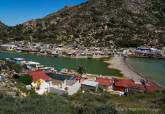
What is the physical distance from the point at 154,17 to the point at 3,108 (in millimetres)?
121873

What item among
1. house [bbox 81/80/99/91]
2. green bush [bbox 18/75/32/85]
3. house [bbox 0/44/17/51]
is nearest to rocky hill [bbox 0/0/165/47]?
house [bbox 0/44/17/51]

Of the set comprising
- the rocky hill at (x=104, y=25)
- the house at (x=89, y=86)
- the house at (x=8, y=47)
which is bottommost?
the house at (x=89, y=86)

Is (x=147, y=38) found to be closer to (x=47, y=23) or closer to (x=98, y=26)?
(x=98, y=26)

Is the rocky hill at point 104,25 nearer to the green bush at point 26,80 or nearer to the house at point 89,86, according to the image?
the house at point 89,86

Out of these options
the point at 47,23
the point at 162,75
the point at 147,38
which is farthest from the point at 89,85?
the point at 47,23

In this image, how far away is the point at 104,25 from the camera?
12231 centimetres

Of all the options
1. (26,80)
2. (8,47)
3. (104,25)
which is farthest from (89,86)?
(104,25)

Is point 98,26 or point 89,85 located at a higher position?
point 98,26

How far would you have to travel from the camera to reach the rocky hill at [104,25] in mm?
114375

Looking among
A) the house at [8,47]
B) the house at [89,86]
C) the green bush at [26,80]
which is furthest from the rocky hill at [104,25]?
the green bush at [26,80]

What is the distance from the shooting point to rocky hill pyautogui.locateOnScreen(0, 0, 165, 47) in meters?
114

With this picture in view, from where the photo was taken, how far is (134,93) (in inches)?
1558

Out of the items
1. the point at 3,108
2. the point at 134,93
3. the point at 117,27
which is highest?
the point at 117,27

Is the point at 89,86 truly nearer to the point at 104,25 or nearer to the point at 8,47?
the point at 8,47
